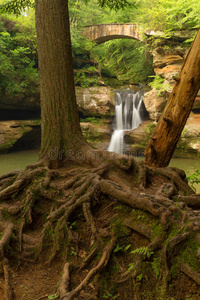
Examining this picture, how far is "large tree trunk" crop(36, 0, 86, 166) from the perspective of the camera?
170 inches

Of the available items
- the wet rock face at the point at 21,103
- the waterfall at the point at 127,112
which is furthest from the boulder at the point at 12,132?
the waterfall at the point at 127,112

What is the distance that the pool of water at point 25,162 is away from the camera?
38.3ft

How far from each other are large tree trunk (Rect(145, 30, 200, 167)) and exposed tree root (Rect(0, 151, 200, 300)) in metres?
0.59

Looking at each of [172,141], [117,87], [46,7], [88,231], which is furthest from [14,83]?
[88,231]

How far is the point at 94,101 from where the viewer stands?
675 inches

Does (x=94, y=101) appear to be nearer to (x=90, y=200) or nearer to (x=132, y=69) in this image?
(x=132, y=69)

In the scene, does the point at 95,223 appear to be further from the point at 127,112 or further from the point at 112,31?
the point at 112,31

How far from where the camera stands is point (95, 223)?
10.3 feet

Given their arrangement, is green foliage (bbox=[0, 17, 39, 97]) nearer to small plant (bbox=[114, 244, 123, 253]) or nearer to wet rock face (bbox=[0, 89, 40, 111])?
wet rock face (bbox=[0, 89, 40, 111])

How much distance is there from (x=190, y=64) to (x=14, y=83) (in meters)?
12.4

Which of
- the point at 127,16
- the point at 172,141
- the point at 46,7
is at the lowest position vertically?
the point at 172,141

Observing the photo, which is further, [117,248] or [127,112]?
[127,112]

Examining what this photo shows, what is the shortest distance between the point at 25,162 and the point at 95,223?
1032cm

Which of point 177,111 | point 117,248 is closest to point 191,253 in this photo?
point 117,248
